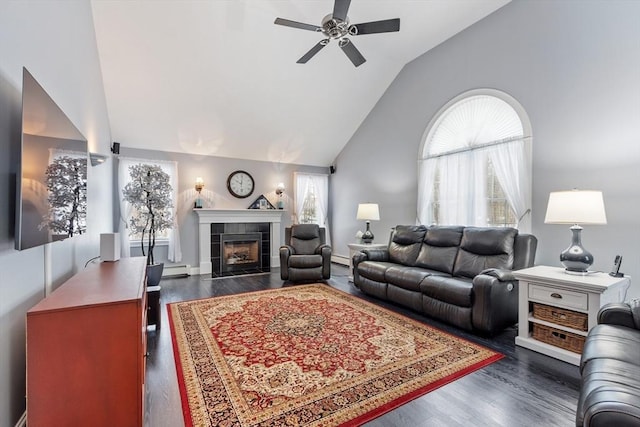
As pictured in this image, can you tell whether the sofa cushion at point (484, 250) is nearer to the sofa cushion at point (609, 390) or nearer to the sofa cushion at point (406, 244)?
the sofa cushion at point (406, 244)

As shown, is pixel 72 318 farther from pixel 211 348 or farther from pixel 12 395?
pixel 211 348

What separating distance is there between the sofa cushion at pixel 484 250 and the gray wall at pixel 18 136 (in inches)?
150

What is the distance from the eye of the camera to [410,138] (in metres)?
5.02

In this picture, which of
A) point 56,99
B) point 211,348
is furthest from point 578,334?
point 56,99

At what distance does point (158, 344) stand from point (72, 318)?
1505 millimetres

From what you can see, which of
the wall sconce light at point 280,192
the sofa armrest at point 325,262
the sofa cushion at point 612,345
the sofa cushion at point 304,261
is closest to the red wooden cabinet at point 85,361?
the sofa cushion at point 612,345

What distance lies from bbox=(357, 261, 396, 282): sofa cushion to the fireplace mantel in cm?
263

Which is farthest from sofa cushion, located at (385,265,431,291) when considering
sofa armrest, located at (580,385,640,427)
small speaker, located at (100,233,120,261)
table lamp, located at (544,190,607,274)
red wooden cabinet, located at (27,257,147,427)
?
small speaker, located at (100,233,120,261)

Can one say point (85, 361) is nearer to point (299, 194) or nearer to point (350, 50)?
point (350, 50)

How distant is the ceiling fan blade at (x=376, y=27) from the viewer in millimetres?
2775

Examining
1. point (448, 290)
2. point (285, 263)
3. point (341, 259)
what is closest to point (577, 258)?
point (448, 290)

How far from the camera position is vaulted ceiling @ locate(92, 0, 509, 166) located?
12.0 ft

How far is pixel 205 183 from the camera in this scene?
5883 mm

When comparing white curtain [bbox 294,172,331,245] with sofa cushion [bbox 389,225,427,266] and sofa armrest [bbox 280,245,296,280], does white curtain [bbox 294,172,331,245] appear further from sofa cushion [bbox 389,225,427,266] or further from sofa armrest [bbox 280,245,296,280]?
sofa cushion [bbox 389,225,427,266]
